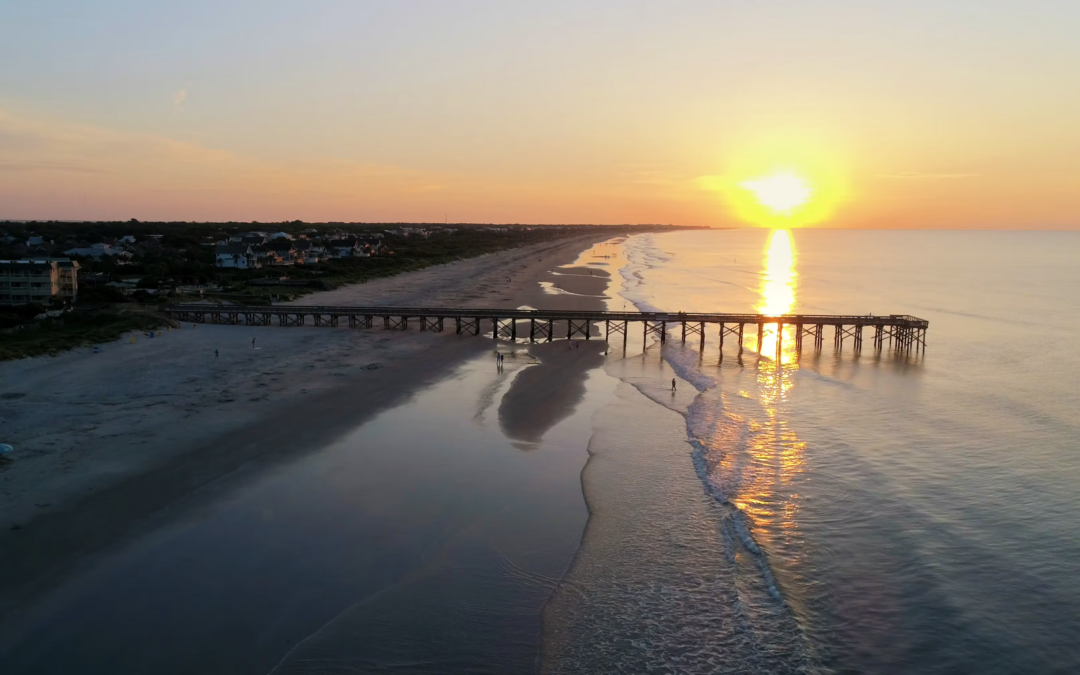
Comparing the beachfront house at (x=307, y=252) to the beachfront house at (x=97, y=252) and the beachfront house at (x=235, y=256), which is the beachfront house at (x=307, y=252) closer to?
the beachfront house at (x=235, y=256)

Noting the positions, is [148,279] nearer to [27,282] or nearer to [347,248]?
[27,282]

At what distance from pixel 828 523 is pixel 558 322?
3133 centimetres

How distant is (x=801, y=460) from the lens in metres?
21.5

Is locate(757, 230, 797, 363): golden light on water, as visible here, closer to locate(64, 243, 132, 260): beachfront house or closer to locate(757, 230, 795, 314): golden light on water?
locate(757, 230, 795, 314): golden light on water

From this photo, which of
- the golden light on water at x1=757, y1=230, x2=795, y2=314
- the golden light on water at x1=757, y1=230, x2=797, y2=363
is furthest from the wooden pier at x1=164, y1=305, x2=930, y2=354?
the golden light on water at x1=757, y1=230, x2=795, y2=314

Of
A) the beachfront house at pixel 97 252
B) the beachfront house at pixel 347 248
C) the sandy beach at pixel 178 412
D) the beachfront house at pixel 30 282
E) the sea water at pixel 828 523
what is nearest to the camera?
the sea water at pixel 828 523

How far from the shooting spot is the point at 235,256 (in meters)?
76.9

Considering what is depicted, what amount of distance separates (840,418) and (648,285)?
52.2m

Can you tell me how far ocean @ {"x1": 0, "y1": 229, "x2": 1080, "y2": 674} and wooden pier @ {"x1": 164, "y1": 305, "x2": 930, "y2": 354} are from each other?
43.4ft

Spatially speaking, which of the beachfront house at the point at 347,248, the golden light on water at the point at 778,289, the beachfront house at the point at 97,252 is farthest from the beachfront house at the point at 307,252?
the golden light on water at the point at 778,289

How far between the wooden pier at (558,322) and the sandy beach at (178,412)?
1.83 meters

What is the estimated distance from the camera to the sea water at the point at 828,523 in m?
12.3

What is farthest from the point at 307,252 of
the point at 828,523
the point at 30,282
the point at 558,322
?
the point at 828,523

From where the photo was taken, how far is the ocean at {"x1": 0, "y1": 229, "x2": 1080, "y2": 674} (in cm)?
1177
